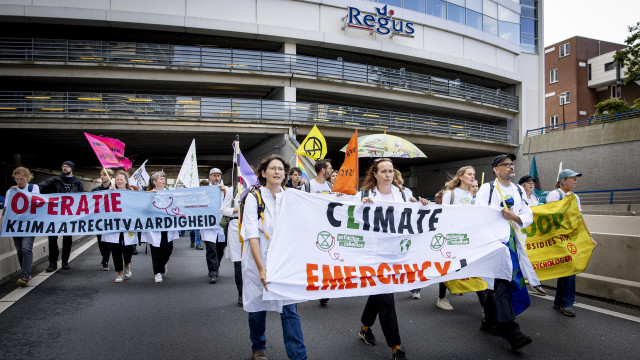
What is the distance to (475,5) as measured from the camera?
96.7 ft

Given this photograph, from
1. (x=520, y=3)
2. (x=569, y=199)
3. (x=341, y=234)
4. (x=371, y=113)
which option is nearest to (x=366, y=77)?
(x=371, y=113)

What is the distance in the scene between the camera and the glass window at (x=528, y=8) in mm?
32750

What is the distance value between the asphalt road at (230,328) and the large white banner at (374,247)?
28.5 inches

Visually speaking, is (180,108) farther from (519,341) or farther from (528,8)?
(528,8)

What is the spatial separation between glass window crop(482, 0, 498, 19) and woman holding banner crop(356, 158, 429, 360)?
3045 centimetres

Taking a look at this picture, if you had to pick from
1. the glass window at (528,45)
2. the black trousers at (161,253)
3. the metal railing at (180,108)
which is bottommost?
the black trousers at (161,253)

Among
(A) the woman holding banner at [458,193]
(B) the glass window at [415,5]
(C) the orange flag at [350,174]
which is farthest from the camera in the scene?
(B) the glass window at [415,5]

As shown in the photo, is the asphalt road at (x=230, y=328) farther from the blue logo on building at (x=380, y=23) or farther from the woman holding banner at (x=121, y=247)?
the blue logo on building at (x=380, y=23)

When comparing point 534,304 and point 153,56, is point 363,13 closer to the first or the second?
point 153,56

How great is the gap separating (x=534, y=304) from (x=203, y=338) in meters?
Answer: 4.53

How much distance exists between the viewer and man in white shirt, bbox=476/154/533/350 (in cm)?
387

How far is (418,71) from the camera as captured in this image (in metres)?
28.7

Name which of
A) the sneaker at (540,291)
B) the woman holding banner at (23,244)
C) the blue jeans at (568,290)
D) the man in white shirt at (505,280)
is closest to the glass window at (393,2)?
the sneaker at (540,291)

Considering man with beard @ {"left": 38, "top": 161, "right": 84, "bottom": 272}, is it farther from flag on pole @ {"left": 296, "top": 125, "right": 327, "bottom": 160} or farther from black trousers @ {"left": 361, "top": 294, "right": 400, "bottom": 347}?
black trousers @ {"left": 361, "top": 294, "right": 400, "bottom": 347}
